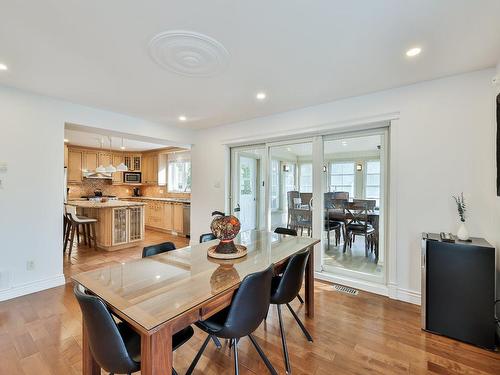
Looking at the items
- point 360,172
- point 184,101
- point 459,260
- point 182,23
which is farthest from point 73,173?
point 459,260

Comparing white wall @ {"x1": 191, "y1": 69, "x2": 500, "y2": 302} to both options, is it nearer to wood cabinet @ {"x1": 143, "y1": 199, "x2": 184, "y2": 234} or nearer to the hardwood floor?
the hardwood floor

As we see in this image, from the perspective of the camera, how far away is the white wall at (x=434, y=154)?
234cm

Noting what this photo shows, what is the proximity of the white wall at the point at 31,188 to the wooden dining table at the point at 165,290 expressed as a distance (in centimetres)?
218

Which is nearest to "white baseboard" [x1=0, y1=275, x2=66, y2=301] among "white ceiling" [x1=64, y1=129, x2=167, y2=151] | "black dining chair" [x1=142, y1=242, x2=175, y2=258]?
"black dining chair" [x1=142, y1=242, x2=175, y2=258]

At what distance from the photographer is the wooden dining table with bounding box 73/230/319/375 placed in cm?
106

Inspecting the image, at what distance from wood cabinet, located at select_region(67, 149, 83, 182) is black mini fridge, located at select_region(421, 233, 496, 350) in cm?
804

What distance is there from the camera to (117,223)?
4.95m

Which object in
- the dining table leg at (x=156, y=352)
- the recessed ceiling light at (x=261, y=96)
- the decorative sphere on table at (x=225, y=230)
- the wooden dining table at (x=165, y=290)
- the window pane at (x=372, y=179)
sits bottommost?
the dining table leg at (x=156, y=352)

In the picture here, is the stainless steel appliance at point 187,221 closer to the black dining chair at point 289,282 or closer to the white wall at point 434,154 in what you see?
the white wall at point 434,154

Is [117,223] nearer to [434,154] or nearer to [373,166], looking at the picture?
[373,166]

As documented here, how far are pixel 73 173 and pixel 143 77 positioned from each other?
18.9ft

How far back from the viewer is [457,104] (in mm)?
2473

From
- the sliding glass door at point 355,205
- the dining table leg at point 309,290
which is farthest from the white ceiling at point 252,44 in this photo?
the dining table leg at point 309,290

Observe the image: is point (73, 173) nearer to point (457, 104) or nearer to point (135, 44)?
point (135, 44)
